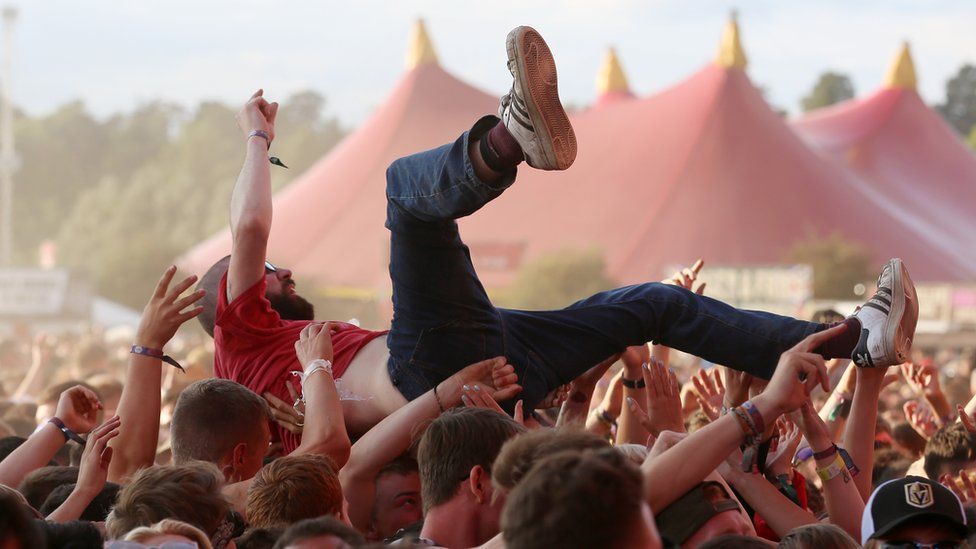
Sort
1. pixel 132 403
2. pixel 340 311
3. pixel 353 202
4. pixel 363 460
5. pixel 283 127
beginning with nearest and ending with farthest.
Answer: pixel 363 460
pixel 132 403
pixel 340 311
pixel 353 202
pixel 283 127

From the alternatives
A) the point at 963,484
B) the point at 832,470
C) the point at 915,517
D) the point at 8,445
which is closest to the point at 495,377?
the point at 832,470

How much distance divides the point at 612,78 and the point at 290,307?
29093 millimetres

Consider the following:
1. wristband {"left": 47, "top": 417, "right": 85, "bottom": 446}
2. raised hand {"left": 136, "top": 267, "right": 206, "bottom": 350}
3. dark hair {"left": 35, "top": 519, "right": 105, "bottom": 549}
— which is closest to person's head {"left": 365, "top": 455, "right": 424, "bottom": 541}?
raised hand {"left": 136, "top": 267, "right": 206, "bottom": 350}

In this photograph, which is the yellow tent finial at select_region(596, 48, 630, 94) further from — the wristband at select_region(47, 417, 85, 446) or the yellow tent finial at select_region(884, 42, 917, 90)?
the wristband at select_region(47, 417, 85, 446)

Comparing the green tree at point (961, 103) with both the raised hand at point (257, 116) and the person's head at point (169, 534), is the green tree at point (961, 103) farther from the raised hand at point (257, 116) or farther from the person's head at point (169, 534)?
the person's head at point (169, 534)

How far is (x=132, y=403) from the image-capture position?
13.0 ft

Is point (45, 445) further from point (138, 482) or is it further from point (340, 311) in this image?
point (340, 311)

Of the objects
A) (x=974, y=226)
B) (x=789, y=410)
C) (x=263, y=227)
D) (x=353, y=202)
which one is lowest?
(x=789, y=410)

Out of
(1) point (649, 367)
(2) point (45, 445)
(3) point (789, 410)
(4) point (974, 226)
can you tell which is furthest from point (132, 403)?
(4) point (974, 226)

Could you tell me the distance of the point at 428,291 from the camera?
159 inches

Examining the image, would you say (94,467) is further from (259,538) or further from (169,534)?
(169,534)

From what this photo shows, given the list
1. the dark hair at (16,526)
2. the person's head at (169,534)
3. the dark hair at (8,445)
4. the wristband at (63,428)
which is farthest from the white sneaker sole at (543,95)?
the dark hair at (8,445)

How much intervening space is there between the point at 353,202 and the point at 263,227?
26.0 m

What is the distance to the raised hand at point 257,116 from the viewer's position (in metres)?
4.42
